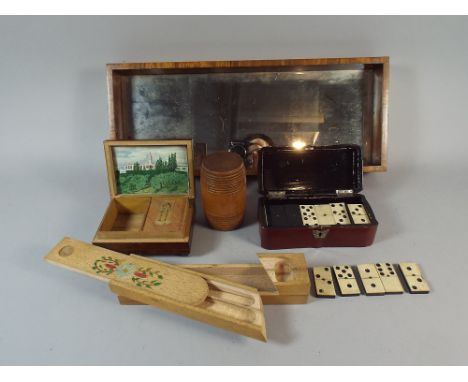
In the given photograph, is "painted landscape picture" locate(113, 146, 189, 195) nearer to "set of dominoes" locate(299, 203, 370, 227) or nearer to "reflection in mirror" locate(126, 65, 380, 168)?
"reflection in mirror" locate(126, 65, 380, 168)

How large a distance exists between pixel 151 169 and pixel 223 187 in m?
0.41

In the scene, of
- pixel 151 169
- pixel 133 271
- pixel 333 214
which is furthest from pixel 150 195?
pixel 333 214

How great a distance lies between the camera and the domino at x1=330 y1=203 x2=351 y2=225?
2.08 metres

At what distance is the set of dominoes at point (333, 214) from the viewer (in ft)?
6.81

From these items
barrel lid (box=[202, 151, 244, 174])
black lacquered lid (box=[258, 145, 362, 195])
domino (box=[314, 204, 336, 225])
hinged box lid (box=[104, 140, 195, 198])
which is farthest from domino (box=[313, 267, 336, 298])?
hinged box lid (box=[104, 140, 195, 198])

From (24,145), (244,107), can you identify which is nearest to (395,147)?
(244,107)

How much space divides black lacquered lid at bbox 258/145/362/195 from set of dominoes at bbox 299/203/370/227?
72mm

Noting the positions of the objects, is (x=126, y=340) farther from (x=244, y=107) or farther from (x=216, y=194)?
(x=244, y=107)

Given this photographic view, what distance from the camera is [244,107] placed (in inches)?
96.7

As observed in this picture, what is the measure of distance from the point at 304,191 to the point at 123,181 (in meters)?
0.88

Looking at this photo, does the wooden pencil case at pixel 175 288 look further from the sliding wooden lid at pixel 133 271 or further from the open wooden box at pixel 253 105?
the open wooden box at pixel 253 105

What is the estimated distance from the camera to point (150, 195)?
2.22m

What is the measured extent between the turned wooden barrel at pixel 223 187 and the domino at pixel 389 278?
2.22 feet

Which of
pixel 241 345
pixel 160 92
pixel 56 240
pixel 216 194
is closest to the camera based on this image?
pixel 241 345
